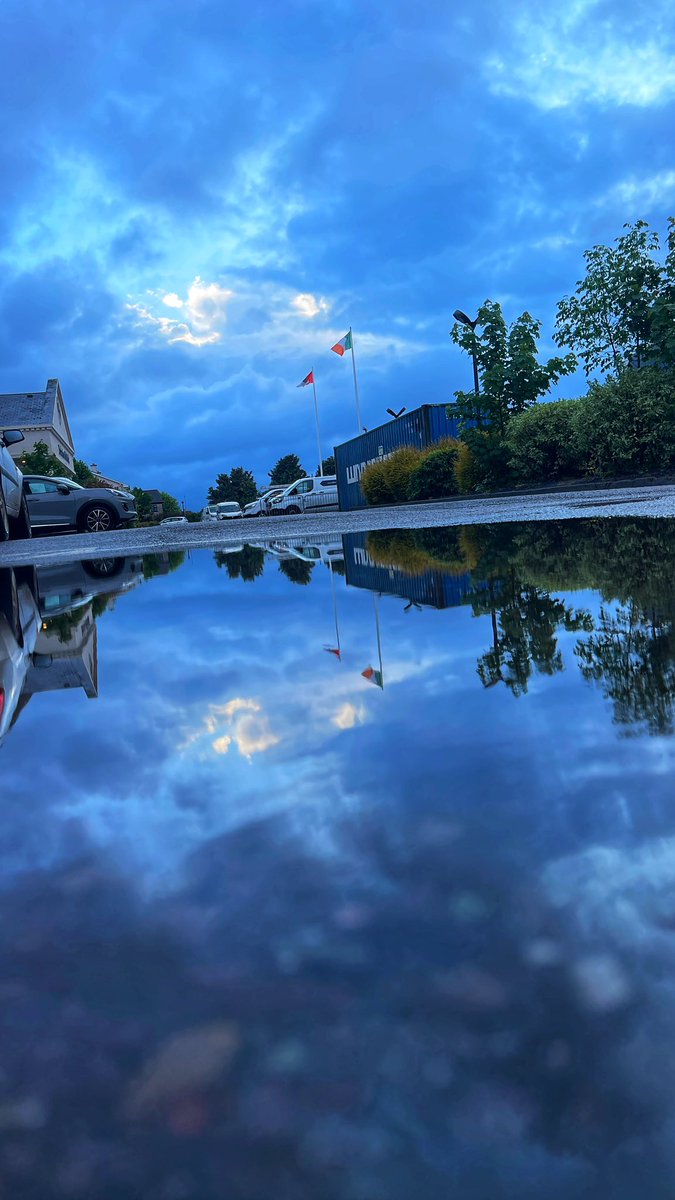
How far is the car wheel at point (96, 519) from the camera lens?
21.4 metres

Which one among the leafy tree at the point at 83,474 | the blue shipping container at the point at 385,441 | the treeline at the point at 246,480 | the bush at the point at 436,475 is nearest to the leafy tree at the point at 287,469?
the treeline at the point at 246,480

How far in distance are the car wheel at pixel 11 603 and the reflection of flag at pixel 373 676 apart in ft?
6.21

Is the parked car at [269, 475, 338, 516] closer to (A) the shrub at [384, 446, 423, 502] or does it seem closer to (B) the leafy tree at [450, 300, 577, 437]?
(A) the shrub at [384, 446, 423, 502]

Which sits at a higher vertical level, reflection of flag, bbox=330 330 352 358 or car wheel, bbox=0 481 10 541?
reflection of flag, bbox=330 330 352 358

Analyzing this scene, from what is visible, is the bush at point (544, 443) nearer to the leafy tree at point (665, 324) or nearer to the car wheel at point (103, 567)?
the leafy tree at point (665, 324)

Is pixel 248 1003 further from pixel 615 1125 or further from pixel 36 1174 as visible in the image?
pixel 615 1125

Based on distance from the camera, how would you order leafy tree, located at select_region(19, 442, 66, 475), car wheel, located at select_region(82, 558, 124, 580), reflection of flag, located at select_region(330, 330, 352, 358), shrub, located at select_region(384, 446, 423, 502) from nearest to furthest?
1. car wheel, located at select_region(82, 558, 124, 580)
2. shrub, located at select_region(384, 446, 423, 502)
3. reflection of flag, located at select_region(330, 330, 352, 358)
4. leafy tree, located at select_region(19, 442, 66, 475)

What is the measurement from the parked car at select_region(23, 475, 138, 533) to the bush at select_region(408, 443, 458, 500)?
369 inches

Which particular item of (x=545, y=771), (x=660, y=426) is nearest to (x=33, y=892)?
(x=545, y=771)

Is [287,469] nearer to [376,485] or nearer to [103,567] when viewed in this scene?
[376,485]

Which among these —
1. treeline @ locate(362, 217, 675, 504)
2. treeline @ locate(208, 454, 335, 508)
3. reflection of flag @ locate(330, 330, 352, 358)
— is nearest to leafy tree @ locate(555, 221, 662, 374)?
treeline @ locate(362, 217, 675, 504)

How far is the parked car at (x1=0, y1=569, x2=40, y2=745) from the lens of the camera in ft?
8.59

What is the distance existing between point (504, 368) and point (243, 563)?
17.7 meters

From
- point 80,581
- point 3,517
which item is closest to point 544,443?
point 3,517
